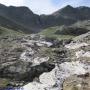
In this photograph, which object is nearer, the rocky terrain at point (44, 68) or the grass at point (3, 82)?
the rocky terrain at point (44, 68)

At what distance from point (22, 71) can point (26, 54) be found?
1819 centimetres

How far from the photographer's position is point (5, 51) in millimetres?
Answer: 117125

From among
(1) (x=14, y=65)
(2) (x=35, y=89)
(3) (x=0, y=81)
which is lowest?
(2) (x=35, y=89)

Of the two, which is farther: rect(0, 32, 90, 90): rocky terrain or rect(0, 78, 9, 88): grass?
rect(0, 78, 9, 88): grass

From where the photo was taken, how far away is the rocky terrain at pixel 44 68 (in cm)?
7719

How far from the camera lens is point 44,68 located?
3664 inches

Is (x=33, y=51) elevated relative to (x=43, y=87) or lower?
elevated

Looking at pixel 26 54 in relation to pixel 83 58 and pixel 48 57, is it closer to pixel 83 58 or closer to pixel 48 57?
pixel 48 57

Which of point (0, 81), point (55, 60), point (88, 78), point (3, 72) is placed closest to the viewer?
point (88, 78)

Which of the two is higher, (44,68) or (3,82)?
(44,68)

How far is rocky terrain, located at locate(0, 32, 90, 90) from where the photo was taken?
7719cm

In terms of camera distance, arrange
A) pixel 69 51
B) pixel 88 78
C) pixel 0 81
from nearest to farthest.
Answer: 1. pixel 88 78
2. pixel 0 81
3. pixel 69 51

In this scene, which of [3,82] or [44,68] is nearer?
[3,82]

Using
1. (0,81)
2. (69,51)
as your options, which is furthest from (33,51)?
(0,81)
